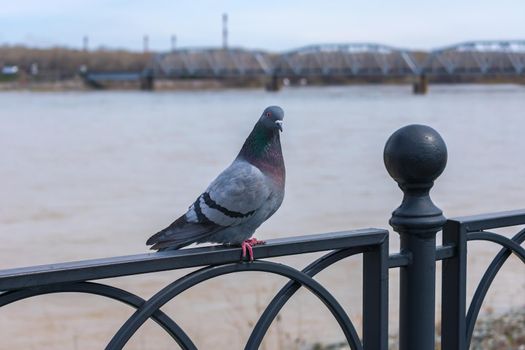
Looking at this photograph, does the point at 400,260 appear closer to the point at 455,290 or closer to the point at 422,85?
the point at 455,290

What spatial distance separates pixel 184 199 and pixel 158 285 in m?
6.45

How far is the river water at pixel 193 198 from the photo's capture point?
6.97m

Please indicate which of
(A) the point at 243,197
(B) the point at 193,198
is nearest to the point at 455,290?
(A) the point at 243,197

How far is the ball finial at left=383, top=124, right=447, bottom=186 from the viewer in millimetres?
1687

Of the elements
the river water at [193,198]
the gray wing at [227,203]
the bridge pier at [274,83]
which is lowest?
the river water at [193,198]

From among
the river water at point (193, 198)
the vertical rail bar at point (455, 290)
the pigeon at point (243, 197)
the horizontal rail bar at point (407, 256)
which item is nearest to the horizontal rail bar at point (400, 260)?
the horizontal rail bar at point (407, 256)

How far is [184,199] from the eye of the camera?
Result: 48.2 ft

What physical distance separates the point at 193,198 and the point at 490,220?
13.1 meters

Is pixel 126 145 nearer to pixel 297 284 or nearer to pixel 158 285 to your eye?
pixel 158 285

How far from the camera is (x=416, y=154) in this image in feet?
5.52

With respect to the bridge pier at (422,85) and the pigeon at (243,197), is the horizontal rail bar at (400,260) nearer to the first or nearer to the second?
the pigeon at (243,197)

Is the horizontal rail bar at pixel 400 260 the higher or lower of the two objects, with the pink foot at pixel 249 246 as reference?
lower

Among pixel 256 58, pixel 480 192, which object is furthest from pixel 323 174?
pixel 256 58

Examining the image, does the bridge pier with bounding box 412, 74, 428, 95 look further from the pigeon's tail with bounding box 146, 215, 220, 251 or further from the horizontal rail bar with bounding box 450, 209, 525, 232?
the pigeon's tail with bounding box 146, 215, 220, 251
